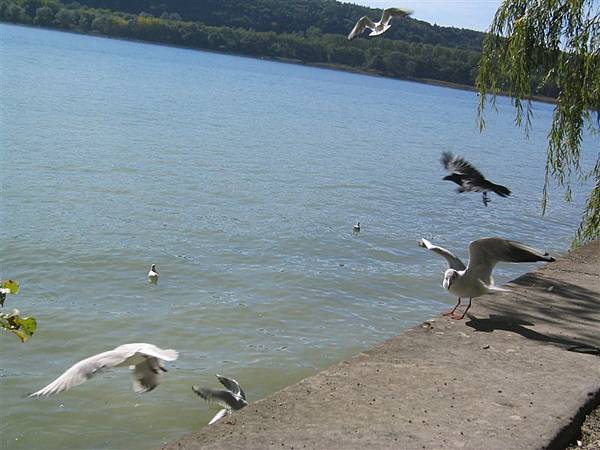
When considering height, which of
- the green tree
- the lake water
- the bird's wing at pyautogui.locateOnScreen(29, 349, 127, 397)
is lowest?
the lake water

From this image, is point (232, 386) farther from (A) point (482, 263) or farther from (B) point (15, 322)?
(B) point (15, 322)

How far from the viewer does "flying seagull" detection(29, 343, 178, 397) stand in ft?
14.3

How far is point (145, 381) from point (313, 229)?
9678 millimetres

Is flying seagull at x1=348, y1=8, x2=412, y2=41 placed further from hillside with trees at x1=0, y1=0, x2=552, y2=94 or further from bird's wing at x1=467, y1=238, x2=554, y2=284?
hillside with trees at x1=0, y1=0, x2=552, y2=94

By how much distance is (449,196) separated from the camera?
2089 centimetres

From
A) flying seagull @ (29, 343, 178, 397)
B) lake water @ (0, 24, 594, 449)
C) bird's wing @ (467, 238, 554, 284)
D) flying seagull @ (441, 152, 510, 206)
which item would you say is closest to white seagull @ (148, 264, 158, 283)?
lake water @ (0, 24, 594, 449)

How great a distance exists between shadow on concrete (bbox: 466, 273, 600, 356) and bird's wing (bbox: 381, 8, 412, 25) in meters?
4.03

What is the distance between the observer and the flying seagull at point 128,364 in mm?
4363

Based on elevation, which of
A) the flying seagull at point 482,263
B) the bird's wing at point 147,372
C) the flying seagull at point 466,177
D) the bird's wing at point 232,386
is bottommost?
the bird's wing at point 232,386

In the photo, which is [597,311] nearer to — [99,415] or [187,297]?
[99,415]

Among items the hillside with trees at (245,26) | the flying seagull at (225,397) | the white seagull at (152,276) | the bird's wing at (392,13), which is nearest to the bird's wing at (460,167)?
the bird's wing at (392,13)

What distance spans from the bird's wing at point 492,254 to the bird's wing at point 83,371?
3059 mm

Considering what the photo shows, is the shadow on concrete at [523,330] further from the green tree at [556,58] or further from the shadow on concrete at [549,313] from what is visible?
the green tree at [556,58]

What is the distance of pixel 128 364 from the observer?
15.6 feet
